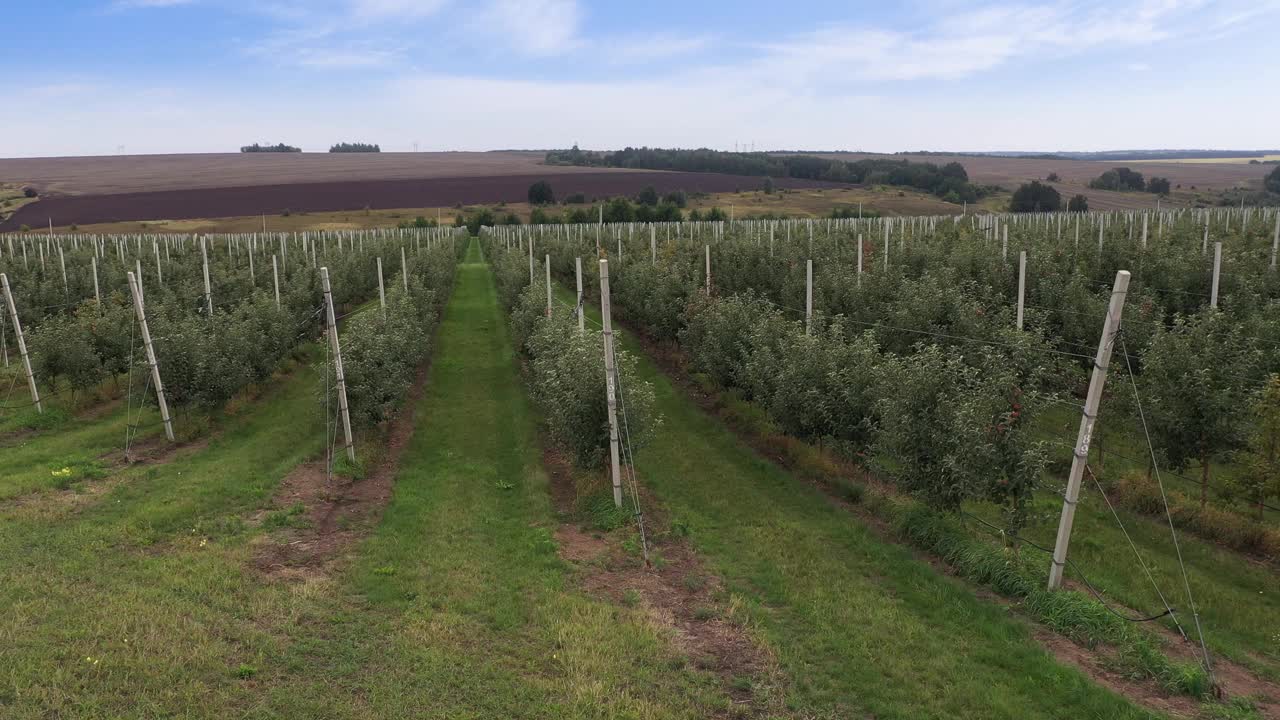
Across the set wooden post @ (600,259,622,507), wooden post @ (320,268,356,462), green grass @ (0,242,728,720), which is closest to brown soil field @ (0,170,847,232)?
wooden post @ (320,268,356,462)

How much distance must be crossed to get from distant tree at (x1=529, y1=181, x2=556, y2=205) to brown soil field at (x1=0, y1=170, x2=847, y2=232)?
1922 millimetres

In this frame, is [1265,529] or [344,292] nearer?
[1265,529]

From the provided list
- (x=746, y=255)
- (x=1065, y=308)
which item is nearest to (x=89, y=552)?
(x=1065, y=308)

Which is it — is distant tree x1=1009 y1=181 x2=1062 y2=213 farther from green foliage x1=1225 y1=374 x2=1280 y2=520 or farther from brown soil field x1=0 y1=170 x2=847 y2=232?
green foliage x1=1225 y1=374 x2=1280 y2=520

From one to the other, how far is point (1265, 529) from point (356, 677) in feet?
47.3

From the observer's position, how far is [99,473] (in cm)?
1725

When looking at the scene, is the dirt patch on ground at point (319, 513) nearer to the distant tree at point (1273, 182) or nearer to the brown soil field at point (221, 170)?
the brown soil field at point (221, 170)

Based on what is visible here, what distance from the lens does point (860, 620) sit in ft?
36.2

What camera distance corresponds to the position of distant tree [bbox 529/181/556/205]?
122625 mm

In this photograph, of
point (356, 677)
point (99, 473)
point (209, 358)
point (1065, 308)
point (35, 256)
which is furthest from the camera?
point (35, 256)

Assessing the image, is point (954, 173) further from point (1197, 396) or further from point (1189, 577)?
point (1189, 577)

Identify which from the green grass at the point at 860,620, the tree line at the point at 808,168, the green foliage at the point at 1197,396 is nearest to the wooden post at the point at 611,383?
the green grass at the point at 860,620

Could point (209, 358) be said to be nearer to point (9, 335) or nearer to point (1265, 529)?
point (9, 335)

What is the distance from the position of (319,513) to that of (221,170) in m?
153
